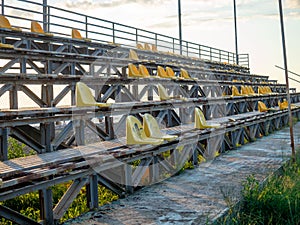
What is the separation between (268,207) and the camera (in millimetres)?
3469

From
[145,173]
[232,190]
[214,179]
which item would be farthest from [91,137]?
[232,190]

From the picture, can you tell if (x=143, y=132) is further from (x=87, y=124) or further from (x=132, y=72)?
(x=132, y=72)

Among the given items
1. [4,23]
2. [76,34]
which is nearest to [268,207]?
[4,23]

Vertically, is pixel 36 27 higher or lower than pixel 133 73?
higher

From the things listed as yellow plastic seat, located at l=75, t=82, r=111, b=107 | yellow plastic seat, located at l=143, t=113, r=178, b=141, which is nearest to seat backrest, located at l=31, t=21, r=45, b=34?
yellow plastic seat, located at l=75, t=82, r=111, b=107

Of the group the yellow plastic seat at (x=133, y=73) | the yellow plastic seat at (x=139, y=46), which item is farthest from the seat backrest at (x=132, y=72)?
the yellow plastic seat at (x=139, y=46)

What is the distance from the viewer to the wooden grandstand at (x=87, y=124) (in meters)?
3.36

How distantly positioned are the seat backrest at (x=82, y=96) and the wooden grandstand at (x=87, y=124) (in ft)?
0.08

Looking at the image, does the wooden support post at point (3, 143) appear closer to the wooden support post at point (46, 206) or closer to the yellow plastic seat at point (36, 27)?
the wooden support post at point (46, 206)

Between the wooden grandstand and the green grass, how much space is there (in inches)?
52.1

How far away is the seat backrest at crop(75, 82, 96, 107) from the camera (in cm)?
442

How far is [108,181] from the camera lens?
3.99 metres

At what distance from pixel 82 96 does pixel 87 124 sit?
57cm

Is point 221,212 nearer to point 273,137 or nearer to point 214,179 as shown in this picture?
point 214,179
